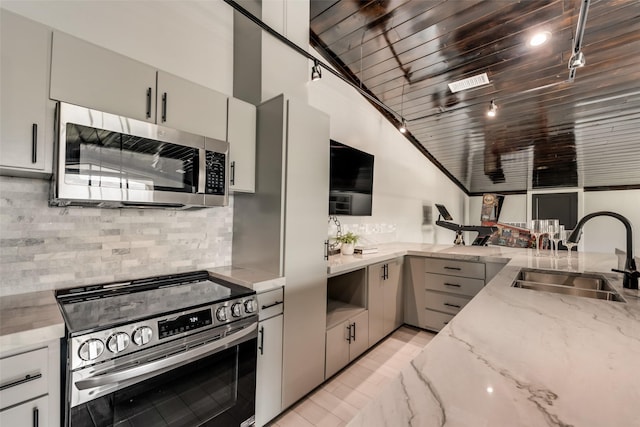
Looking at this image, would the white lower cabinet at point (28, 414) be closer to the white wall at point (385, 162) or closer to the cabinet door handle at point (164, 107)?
the cabinet door handle at point (164, 107)

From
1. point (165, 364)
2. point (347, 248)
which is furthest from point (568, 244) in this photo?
point (165, 364)

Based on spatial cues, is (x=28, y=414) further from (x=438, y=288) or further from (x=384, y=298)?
(x=438, y=288)

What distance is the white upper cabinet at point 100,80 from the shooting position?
4.22ft

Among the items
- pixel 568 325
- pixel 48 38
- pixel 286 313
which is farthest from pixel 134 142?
pixel 568 325

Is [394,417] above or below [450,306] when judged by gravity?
above

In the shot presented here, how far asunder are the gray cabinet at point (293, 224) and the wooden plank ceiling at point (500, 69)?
1.57 m

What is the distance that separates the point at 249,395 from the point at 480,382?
1441mm

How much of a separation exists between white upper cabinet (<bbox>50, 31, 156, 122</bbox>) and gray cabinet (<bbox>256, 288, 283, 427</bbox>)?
1.28 metres

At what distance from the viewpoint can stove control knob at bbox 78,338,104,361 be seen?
41.4 inches

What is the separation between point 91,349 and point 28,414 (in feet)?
0.83

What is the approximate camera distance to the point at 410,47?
10.2 ft

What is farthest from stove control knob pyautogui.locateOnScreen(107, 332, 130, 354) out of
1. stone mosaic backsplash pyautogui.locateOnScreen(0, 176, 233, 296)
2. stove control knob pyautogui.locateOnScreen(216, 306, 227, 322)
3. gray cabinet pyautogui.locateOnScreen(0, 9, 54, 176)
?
gray cabinet pyautogui.locateOnScreen(0, 9, 54, 176)

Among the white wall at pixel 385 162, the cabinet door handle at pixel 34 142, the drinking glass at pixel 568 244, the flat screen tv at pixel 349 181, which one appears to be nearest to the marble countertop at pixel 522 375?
the drinking glass at pixel 568 244

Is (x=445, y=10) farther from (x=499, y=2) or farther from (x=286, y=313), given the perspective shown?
(x=286, y=313)
